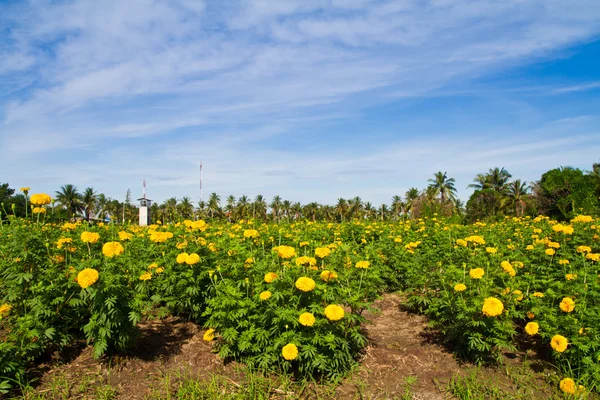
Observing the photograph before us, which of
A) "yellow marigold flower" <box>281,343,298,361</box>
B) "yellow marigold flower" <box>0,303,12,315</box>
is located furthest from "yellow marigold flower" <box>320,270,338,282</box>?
"yellow marigold flower" <box>0,303,12,315</box>

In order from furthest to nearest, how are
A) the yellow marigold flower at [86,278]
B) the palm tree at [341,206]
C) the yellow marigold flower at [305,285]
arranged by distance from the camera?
1. the palm tree at [341,206]
2. the yellow marigold flower at [305,285]
3. the yellow marigold flower at [86,278]

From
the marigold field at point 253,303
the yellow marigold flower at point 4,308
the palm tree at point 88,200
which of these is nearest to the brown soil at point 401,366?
the marigold field at point 253,303

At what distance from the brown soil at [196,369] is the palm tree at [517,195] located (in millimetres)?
47660

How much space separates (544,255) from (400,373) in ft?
9.73

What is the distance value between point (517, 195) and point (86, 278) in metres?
52.9

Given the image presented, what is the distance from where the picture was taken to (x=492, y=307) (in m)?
3.53

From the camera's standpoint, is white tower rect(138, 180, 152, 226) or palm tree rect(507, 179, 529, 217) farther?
palm tree rect(507, 179, 529, 217)

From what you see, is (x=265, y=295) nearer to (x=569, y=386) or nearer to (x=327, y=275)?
(x=327, y=275)

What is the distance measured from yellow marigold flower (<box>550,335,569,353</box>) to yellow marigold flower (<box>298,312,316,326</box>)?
2224 mm

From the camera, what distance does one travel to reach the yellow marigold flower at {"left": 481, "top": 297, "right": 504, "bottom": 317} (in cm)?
350

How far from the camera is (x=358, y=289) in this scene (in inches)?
171

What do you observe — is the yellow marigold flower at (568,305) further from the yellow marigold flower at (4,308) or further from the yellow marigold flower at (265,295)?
the yellow marigold flower at (4,308)

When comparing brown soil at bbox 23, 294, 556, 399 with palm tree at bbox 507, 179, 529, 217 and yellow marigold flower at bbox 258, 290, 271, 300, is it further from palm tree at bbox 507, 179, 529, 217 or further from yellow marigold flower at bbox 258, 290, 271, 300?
palm tree at bbox 507, 179, 529, 217

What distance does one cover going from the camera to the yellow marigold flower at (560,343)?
3.43 metres
